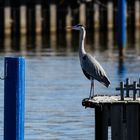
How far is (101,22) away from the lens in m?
88.4

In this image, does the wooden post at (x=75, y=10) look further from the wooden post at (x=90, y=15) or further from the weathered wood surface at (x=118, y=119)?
the weathered wood surface at (x=118, y=119)

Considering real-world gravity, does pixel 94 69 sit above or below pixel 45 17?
below

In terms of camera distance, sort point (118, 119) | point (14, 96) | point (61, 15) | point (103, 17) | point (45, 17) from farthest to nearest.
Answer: point (103, 17) → point (61, 15) → point (45, 17) → point (118, 119) → point (14, 96)

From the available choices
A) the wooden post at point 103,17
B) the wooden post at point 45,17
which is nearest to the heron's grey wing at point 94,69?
the wooden post at point 45,17

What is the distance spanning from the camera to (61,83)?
3909cm

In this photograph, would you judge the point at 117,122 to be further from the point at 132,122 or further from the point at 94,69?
the point at 94,69

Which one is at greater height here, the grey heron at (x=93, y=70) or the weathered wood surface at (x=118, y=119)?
the grey heron at (x=93, y=70)

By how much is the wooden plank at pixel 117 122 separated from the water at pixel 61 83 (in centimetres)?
425

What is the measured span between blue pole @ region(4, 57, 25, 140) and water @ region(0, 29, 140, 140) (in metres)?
4.83

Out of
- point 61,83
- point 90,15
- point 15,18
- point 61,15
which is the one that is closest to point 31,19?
point 15,18

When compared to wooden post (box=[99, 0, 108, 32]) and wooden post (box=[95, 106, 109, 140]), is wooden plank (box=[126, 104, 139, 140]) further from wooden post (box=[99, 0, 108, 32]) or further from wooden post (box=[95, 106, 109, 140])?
wooden post (box=[99, 0, 108, 32])

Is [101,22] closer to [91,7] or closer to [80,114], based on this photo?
[91,7]

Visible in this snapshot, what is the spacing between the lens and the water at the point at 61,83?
26625mm

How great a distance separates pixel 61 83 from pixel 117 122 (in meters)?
18.6
